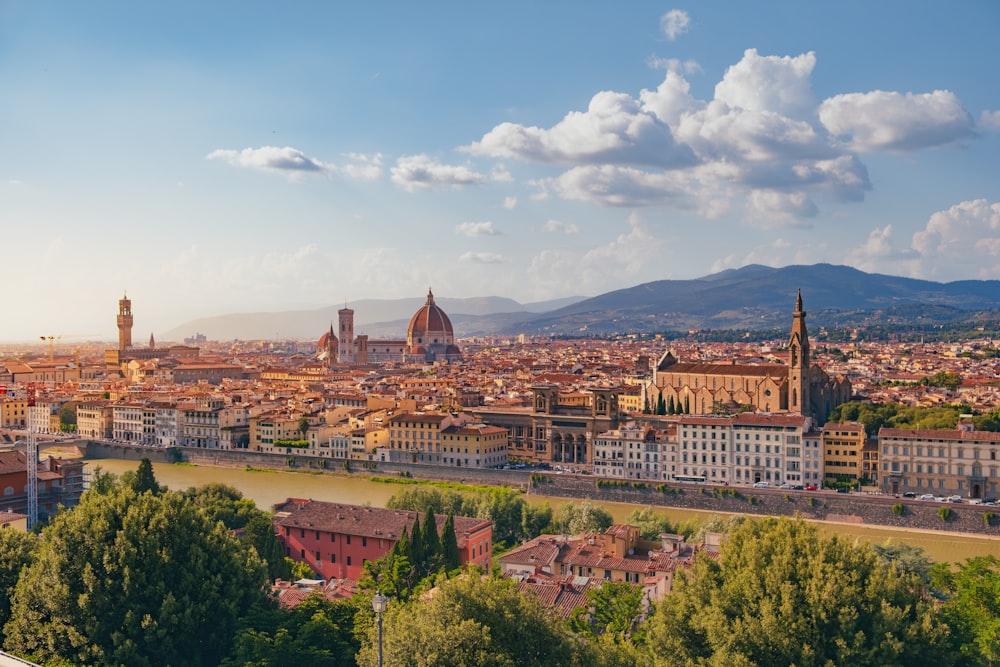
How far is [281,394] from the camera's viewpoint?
43.5 metres

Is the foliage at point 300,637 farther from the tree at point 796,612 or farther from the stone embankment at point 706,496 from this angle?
the stone embankment at point 706,496

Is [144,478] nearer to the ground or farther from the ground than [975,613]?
farther from the ground

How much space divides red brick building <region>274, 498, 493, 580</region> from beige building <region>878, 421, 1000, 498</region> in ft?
34.8

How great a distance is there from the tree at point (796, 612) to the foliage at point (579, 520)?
29.2 feet

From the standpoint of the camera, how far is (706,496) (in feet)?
77.6

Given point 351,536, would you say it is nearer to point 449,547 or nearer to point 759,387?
point 449,547

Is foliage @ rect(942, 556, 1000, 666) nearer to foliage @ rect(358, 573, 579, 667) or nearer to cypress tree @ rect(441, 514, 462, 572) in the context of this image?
foliage @ rect(358, 573, 579, 667)

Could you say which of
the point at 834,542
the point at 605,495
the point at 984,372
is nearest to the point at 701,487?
the point at 605,495

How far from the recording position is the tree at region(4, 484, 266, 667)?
29.4 ft

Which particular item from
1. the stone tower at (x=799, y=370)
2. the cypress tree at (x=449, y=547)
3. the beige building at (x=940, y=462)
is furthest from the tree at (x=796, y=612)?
the stone tower at (x=799, y=370)

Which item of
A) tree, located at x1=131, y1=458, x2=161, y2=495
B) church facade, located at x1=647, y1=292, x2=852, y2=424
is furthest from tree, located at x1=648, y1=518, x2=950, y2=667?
church facade, located at x1=647, y1=292, x2=852, y2=424

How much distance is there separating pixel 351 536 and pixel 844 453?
13.1 meters

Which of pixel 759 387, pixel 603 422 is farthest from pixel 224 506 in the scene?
pixel 759 387

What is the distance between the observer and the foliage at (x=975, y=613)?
8656 mm
